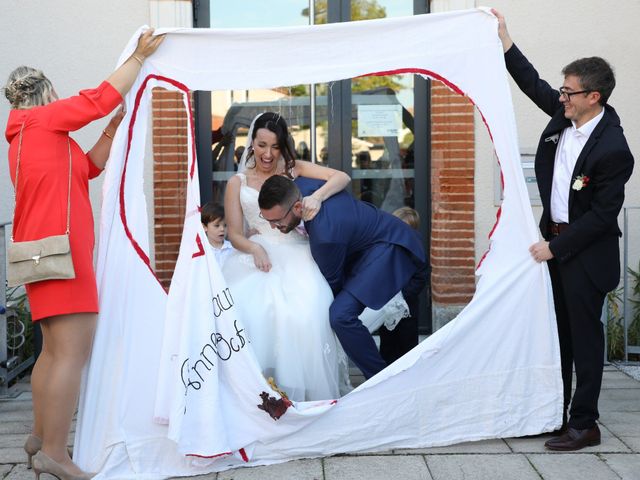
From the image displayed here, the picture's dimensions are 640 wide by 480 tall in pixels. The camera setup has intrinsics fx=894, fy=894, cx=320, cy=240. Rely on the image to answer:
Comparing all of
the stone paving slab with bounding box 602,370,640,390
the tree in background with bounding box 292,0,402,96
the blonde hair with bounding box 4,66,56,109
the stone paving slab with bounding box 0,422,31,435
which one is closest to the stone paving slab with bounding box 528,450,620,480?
the stone paving slab with bounding box 602,370,640,390

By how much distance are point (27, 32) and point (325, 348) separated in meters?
3.67

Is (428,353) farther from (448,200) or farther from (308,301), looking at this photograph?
(448,200)

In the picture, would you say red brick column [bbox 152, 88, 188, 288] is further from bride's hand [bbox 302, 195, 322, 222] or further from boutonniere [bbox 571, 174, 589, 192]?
boutonniere [bbox 571, 174, 589, 192]

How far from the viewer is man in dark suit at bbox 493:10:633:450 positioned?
Answer: 4.38 metres

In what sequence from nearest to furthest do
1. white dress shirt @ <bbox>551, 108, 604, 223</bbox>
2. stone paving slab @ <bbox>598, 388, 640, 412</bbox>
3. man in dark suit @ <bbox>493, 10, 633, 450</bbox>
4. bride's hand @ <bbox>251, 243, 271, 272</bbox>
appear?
man in dark suit @ <bbox>493, 10, 633, 450</bbox> → white dress shirt @ <bbox>551, 108, 604, 223</bbox> → bride's hand @ <bbox>251, 243, 271, 272</bbox> → stone paving slab @ <bbox>598, 388, 640, 412</bbox>

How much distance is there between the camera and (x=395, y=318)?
→ 17.9ft

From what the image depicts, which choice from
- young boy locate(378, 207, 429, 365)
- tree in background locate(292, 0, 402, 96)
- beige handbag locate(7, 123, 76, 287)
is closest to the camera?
beige handbag locate(7, 123, 76, 287)

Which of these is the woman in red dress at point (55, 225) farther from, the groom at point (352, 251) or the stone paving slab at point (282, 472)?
the groom at point (352, 251)

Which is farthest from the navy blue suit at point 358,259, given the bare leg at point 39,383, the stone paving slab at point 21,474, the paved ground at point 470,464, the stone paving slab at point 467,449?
the stone paving slab at point 21,474

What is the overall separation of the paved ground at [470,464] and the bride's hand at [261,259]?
1165mm

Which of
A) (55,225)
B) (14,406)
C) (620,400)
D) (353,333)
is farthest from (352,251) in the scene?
(14,406)

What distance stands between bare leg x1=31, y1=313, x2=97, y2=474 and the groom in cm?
120

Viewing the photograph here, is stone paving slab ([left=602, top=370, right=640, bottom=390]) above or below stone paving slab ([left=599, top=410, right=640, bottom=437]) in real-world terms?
below

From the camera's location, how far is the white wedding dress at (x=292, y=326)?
4812 mm
